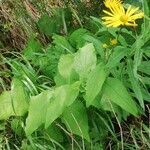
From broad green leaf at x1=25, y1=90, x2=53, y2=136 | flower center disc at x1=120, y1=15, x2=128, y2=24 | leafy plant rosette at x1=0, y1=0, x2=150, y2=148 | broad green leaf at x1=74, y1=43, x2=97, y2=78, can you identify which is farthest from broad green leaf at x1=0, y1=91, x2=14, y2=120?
flower center disc at x1=120, y1=15, x2=128, y2=24

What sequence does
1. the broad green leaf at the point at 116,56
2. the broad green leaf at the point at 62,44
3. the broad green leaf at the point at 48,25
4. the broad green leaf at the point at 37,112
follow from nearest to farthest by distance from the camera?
the broad green leaf at the point at 116,56, the broad green leaf at the point at 37,112, the broad green leaf at the point at 62,44, the broad green leaf at the point at 48,25

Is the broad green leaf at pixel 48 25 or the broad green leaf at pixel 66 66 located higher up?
the broad green leaf at pixel 48 25

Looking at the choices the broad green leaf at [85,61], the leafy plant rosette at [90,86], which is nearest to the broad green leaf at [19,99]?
the leafy plant rosette at [90,86]

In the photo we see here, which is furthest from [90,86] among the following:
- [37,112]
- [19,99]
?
[19,99]

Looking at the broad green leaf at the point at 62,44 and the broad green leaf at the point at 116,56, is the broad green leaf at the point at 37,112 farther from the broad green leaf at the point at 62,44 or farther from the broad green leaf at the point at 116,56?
the broad green leaf at the point at 62,44

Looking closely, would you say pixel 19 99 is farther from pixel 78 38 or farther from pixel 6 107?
pixel 78 38

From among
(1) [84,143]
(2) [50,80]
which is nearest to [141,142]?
(1) [84,143]

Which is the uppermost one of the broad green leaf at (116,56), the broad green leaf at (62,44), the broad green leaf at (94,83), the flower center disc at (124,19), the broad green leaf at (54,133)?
the flower center disc at (124,19)

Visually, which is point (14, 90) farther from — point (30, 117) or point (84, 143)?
point (84, 143)
